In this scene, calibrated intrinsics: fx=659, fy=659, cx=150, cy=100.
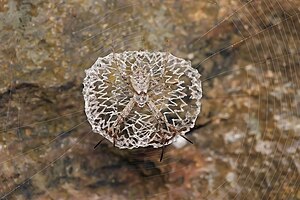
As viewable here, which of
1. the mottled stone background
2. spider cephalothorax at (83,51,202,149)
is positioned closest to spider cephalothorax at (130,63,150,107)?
spider cephalothorax at (83,51,202,149)

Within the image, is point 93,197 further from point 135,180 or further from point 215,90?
point 215,90

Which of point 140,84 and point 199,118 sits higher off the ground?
point 140,84

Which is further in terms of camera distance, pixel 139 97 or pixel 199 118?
pixel 199 118

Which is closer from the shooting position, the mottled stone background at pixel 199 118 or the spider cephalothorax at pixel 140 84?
the spider cephalothorax at pixel 140 84

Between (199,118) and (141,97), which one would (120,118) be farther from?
(199,118)

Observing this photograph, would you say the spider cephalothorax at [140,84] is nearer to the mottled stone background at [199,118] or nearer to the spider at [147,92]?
the spider at [147,92]

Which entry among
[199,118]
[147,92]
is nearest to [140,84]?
[147,92]

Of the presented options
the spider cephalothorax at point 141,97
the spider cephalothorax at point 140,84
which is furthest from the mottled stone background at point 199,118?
the spider cephalothorax at point 140,84

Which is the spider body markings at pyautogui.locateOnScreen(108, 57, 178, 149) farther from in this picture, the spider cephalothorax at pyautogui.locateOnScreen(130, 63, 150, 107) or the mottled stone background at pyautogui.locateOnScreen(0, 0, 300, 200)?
the mottled stone background at pyautogui.locateOnScreen(0, 0, 300, 200)
